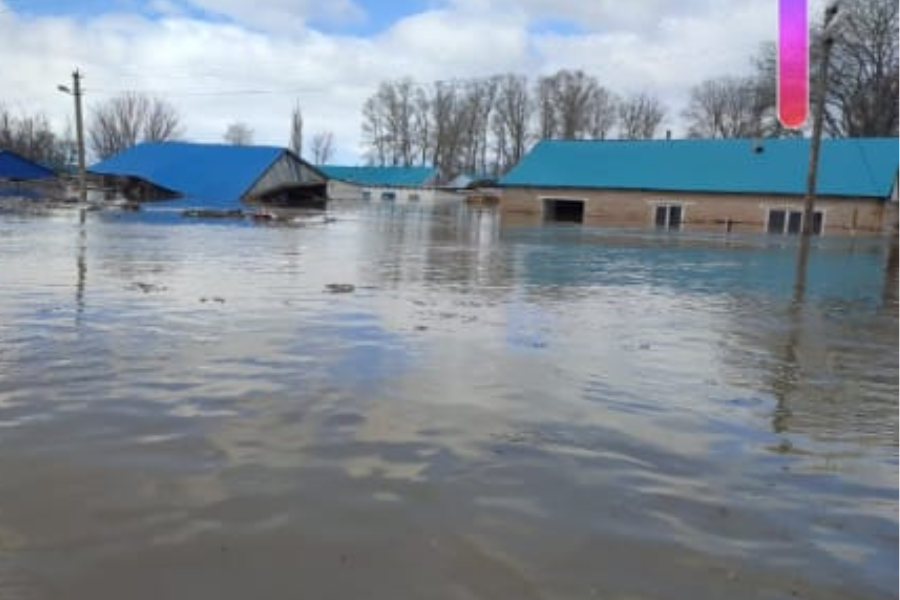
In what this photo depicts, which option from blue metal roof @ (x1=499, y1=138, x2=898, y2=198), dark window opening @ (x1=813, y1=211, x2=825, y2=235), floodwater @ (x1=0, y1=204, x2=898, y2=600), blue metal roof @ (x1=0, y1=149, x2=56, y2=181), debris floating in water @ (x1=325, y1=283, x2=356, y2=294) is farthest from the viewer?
blue metal roof @ (x1=0, y1=149, x2=56, y2=181)

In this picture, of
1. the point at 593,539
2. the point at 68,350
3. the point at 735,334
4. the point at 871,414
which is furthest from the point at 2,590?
the point at 735,334

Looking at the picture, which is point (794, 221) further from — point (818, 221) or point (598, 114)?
point (598, 114)

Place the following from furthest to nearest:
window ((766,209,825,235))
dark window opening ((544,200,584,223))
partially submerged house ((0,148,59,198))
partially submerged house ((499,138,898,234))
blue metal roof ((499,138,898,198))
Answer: partially submerged house ((0,148,59,198)), dark window opening ((544,200,584,223)), blue metal roof ((499,138,898,198)), window ((766,209,825,235)), partially submerged house ((499,138,898,234))

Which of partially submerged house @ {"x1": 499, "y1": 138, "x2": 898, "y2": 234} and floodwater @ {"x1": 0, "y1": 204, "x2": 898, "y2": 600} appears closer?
floodwater @ {"x1": 0, "y1": 204, "x2": 898, "y2": 600}

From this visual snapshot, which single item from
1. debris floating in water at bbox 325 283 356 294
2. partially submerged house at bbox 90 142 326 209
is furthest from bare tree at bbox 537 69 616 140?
debris floating in water at bbox 325 283 356 294

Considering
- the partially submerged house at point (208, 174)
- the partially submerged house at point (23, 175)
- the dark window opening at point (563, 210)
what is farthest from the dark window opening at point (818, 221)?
the partially submerged house at point (23, 175)

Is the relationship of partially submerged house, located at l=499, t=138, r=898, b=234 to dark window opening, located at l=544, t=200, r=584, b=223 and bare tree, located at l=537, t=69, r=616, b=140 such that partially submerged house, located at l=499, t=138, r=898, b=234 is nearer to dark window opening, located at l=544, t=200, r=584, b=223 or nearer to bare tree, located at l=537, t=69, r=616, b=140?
dark window opening, located at l=544, t=200, r=584, b=223

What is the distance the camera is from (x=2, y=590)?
10.5 feet

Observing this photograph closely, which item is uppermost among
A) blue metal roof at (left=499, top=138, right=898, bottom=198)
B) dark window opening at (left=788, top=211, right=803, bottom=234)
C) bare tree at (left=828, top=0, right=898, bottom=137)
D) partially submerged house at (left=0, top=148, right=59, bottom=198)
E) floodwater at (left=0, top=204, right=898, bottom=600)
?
bare tree at (left=828, top=0, right=898, bottom=137)

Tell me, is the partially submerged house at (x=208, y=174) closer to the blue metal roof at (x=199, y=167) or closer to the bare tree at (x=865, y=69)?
the blue metal roof at (x=199, y=167)

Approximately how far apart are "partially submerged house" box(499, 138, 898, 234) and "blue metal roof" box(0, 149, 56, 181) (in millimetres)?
38815

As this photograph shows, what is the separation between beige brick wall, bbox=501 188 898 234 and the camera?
47.6 meters

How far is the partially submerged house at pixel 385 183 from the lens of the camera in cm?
10194

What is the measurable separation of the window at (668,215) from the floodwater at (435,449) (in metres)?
42.3
